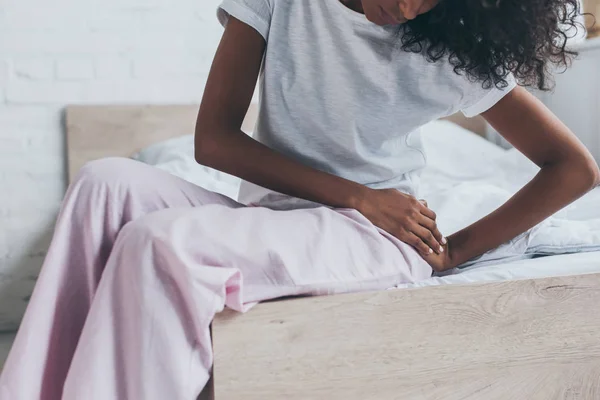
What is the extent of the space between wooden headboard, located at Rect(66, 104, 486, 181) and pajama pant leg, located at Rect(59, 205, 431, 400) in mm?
1319

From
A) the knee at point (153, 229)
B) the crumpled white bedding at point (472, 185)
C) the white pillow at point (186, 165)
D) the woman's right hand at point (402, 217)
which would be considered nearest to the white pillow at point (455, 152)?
the crumpled white bedding at point (472, 185)

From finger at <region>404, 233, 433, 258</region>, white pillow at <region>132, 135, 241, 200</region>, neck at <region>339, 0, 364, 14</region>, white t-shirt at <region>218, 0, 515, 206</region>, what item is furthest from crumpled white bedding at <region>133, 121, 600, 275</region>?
neck at <region>339, 0, 364, 14</region>

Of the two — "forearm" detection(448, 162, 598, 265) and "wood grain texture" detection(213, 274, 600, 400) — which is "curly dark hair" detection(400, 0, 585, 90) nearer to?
"forearm" detection(448, 162, 598, 265)

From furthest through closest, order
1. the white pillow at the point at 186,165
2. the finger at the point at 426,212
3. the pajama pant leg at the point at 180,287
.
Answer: the white pillow at the point at 186,165, the finger at the point at 426,212, the pajama pant leg at the point at 180,287

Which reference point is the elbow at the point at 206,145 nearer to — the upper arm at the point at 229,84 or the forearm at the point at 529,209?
the upper arm at the point at 229,84

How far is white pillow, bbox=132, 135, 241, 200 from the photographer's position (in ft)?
5.58

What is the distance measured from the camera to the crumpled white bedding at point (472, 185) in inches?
38.0

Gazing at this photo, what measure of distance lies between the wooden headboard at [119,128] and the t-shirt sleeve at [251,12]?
120 cm

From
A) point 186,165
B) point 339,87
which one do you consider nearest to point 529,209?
point 339,87

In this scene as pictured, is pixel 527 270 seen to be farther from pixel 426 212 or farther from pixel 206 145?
pixel 206 145

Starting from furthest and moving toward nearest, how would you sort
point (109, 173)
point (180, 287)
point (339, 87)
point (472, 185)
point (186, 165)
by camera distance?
point (186, 165), point (472, 185), point (339, 87), point (109, 173), point (180, 287)

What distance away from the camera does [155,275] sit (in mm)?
649

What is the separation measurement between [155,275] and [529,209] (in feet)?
1.69

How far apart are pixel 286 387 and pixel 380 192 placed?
277 millimetres
